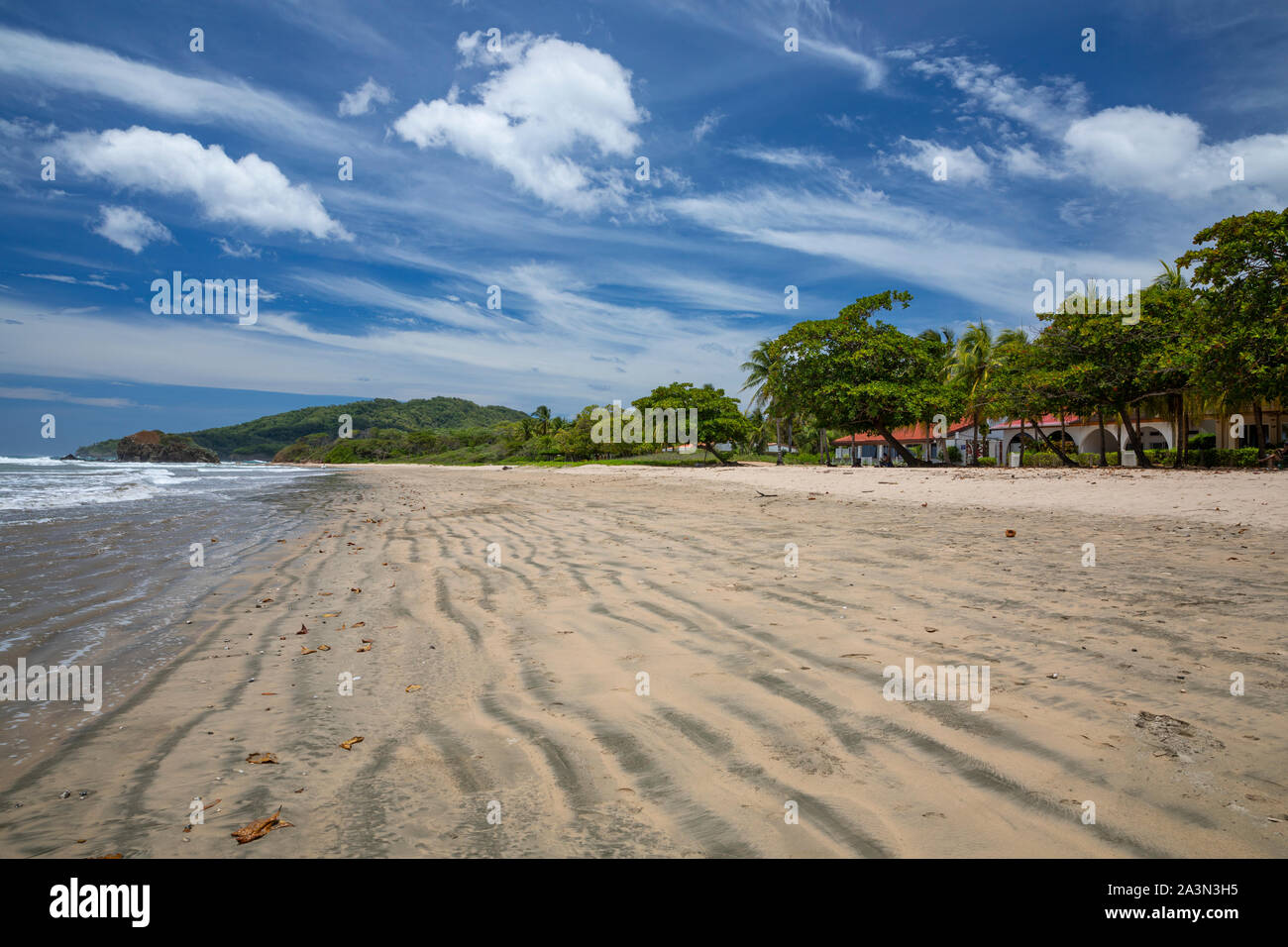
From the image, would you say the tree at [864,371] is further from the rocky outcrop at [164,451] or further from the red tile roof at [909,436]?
the rocky outcrop at [164,451]

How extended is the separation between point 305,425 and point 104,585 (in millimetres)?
201546

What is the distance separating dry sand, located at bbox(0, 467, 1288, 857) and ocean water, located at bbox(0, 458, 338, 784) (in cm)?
27

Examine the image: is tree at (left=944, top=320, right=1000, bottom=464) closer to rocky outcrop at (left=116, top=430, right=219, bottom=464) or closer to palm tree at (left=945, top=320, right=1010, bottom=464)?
palm tree at (left=945, top=320, right=1010, bottom=464)

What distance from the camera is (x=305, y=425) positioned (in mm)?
183125

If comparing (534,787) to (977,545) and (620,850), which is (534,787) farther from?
(977,545)

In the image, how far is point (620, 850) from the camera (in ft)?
7.36

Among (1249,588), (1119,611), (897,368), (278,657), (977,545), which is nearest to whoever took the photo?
(278,657)

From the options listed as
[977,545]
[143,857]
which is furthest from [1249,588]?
[143,857]

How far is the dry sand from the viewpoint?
2.34m

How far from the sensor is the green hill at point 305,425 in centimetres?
17675

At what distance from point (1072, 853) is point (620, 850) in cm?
161

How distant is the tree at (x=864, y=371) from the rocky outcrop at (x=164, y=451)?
419 feet

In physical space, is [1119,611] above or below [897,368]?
below
